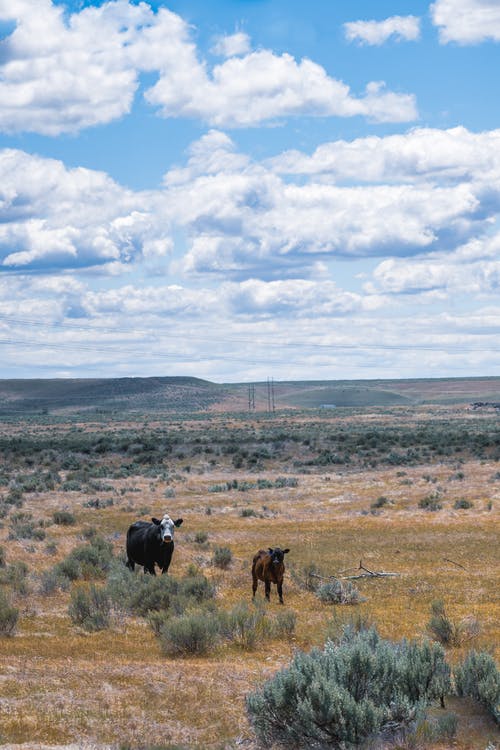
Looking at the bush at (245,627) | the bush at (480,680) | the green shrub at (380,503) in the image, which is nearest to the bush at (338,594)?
the bush at (245,627)

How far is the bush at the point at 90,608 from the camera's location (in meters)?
13.4

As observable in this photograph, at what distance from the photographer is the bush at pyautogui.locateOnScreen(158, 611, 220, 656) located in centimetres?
1148

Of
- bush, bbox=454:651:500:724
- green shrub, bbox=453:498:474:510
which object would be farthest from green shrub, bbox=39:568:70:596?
green shrub, bbox=453:498:474:510

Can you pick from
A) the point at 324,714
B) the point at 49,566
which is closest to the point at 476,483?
the point at 49,566

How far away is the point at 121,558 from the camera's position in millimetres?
19656

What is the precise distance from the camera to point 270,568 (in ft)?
51.5

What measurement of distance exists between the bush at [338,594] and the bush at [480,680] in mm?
6708

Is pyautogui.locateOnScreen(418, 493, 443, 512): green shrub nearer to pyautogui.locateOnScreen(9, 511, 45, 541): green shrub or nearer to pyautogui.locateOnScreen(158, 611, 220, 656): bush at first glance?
pyautogui.locateOnScreen(9, 511, 45, 541): green shrub

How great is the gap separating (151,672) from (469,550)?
14.3m

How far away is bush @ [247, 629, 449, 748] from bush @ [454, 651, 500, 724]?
23 cm

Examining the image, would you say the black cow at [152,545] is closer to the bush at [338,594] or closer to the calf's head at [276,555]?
the calf's head at [276,555]

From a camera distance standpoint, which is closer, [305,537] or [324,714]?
[324,714]

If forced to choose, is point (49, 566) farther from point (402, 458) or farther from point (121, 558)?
point (402, 458)

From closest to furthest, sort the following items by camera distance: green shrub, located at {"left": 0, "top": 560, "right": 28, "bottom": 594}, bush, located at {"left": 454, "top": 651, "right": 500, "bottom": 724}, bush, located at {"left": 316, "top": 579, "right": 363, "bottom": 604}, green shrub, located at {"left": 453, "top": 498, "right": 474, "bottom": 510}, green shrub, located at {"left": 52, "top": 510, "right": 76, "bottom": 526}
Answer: bush, located at {"left": 454, "top": 651, "right": 500, "bottom": 724} < green shrub, located at {"left": 0, "top": 560, "right": 28, "bottom": 594} < bush, located at {"left": 316, "top": 579, "right": 363, "bottom": 604} < green shrub, located at {"left": 52, "top": 510, "right": 76, "bottom": 526} < green shrub, located at {"left": 453, "top": 498, "right": 474, "bottom": 510}
